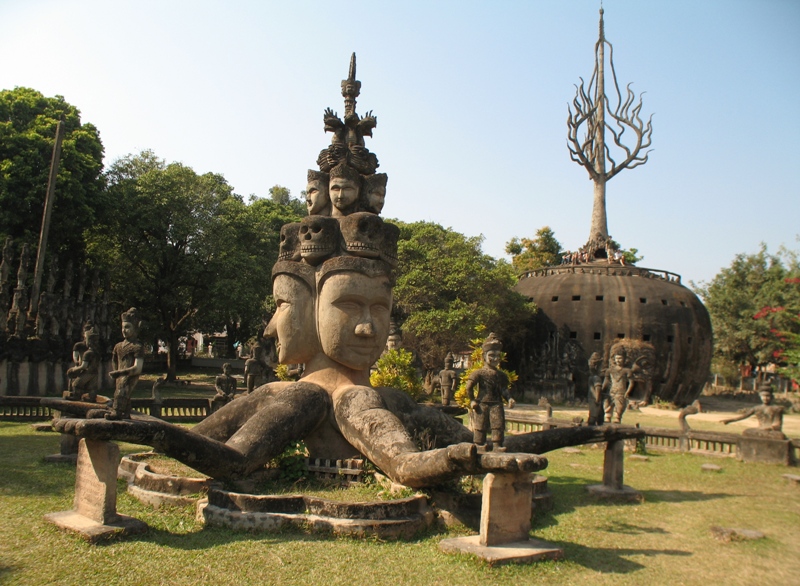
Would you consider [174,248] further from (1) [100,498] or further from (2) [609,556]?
(2) [609,556]

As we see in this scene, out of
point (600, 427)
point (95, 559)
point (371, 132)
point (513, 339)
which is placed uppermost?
point (371, 132)

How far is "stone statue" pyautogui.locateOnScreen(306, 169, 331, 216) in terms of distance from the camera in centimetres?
1009

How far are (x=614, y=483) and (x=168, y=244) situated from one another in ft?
78.5

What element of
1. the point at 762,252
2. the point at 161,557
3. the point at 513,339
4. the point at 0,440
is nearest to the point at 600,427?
the point at 161,557

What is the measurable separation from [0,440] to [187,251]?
17562 millimetres

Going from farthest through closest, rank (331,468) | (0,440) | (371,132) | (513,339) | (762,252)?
(762,252) → (513,339) → (0,440) → (371,132) → (331,468)

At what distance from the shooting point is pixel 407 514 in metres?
7.00

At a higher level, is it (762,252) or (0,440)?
(762,252)

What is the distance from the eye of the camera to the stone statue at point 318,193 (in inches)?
397

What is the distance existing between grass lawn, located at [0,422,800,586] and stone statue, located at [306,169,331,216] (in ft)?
15.7

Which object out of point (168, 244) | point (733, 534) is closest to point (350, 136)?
point (733, 534)

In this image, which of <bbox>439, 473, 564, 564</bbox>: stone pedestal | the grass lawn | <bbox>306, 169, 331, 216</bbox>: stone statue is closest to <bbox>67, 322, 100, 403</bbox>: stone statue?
the grass lawn

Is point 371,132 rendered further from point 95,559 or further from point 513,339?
point 513,339

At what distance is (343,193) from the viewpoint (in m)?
9.88
